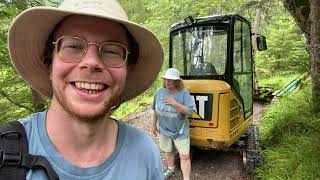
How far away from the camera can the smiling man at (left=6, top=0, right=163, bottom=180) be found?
5.01 ft

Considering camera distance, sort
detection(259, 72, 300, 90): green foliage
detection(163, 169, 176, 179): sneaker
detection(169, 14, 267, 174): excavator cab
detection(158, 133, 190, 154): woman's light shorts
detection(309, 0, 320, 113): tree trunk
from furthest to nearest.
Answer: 1. detection(259, 72, 300, 90): green foliage
2. detection(309, 0, 320, 113): tree trunk
3. detection(163, 169, 176, 179): sneaker
4. detection(169, 14, 267, 174): excavator cab
5. detection(158, 133, 190, 154): woman's light shorts

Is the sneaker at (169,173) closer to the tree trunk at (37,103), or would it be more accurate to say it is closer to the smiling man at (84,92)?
the tree trunk at (37,103)

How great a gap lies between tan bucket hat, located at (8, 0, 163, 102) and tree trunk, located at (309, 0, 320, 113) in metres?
5.82

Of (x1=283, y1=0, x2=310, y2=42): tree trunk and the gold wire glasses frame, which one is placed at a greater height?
(x1=283, y1=0, x2=310, y2=42): tree trunk

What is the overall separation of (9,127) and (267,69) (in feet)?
78.5

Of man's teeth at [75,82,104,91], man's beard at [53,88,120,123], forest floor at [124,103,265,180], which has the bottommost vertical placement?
forest floor at [124,103,265,180]

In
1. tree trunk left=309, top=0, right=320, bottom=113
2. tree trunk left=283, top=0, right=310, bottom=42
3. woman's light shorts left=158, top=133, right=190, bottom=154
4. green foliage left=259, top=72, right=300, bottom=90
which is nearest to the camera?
woman's light shorts left=158, top=133, right=190, bottom=154

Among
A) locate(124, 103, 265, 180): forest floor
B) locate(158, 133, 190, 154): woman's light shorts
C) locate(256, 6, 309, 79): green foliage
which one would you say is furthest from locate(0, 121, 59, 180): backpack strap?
locate(256, 6, 309, 79): green foliage

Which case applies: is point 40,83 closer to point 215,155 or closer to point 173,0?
point 215,155

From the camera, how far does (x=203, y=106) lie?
6.71 metres

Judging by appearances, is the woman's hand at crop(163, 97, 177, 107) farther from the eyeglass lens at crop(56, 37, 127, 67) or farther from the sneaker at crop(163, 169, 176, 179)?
the eyeglass lens at crop(56, 37, 127, 67)

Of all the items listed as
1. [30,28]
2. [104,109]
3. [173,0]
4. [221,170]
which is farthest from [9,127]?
[173,0]

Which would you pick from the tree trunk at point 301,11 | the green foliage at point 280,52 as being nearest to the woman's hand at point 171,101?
the tree trunk at point 301,11

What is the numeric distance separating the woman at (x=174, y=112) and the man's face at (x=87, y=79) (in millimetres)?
4189
